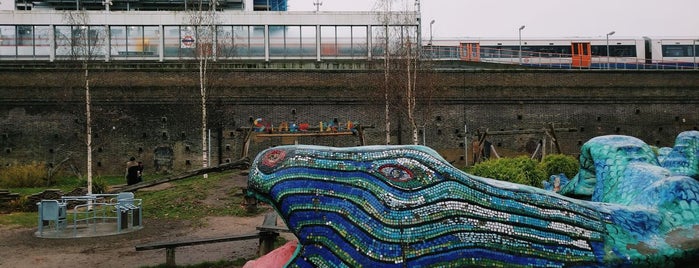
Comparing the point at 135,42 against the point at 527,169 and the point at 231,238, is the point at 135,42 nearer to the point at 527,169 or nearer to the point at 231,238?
the point at 527,169

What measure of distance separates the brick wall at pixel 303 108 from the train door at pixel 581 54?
5396 millimetres

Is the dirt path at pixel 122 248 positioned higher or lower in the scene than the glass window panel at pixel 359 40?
lower

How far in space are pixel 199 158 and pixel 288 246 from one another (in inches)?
909

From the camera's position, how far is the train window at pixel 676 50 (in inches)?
1469

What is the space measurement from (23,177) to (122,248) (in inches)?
535

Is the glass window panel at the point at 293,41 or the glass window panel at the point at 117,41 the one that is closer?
the glass window panel at the point at 117,41

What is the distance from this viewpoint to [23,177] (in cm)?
2300

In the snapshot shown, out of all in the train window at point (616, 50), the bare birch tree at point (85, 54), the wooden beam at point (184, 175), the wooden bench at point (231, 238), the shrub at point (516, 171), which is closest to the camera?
the wooden bench at point (231, 238)

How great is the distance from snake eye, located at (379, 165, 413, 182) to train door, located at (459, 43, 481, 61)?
99.0 ft

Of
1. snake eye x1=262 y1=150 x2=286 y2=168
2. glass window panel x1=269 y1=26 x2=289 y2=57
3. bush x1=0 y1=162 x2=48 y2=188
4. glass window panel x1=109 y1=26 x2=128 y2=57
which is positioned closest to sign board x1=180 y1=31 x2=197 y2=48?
glass window panel x1=109 y1=26 x2=128 y2=57

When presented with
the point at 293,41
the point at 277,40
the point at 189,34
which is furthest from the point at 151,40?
the point at 293,41

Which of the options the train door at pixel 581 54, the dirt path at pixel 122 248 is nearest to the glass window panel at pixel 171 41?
the dirt path at pixel 122 248

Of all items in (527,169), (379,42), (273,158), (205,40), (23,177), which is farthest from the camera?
(379,42)

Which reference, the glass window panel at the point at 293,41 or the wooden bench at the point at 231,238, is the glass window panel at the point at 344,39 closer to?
the glass window panel at the point at 293,41
